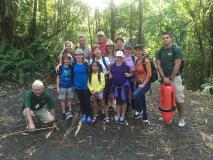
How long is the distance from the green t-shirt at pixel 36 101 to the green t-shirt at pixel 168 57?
8.10ft

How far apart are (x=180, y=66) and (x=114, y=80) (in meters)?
1.42

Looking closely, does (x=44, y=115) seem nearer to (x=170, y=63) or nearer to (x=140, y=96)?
(x=140, y=96)

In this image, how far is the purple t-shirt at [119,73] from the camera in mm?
8047

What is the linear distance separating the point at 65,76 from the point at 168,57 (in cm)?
232

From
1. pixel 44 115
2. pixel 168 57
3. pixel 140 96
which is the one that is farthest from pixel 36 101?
pixel 168 57

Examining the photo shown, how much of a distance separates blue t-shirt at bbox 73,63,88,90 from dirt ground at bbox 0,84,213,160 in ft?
2.89

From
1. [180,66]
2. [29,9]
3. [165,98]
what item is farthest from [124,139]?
[29,9]

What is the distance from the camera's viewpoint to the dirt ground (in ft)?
22.5

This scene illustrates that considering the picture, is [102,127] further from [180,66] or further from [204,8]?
[204,8]

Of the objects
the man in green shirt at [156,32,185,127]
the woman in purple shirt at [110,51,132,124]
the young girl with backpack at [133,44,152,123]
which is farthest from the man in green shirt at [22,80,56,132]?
the man in green shirt at [156,32,185,127]

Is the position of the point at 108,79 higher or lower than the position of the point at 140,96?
higher

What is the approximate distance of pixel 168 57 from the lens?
7863 mm

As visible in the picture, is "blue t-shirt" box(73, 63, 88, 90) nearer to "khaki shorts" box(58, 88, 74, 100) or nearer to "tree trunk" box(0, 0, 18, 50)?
"khaki shorts" box(58, 88, 74, 100)

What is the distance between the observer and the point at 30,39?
49.6 ft
